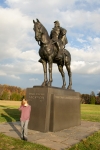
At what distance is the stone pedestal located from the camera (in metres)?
7.18

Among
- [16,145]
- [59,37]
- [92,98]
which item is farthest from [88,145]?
[92,98]

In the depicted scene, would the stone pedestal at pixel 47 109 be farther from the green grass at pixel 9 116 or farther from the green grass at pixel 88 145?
the green grass at pixel 9 116

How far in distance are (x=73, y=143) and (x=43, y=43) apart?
4.54 meters

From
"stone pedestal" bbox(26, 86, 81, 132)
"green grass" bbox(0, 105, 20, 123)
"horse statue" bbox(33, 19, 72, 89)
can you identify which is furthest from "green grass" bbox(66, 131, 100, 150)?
"green grass" bbox(0, 105, 20, 123)

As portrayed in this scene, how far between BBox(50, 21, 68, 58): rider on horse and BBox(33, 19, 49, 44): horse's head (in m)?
0.64

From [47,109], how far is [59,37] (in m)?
4.22

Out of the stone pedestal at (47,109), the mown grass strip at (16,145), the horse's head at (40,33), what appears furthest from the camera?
the horse's head at (40,33)

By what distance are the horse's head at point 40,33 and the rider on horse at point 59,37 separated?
2.11 ft

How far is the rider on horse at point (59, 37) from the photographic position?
873cm

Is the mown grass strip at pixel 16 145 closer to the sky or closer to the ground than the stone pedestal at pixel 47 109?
closer to the ground

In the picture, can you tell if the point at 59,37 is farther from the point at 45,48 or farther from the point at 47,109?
the point at 47,109

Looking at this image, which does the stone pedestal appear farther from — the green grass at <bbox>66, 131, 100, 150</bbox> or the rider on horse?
the rider on horse

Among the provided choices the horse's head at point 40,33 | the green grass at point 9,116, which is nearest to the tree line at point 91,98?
the green grass at point 9,116

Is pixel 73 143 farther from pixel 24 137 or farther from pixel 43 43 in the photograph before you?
pixel 43 43
